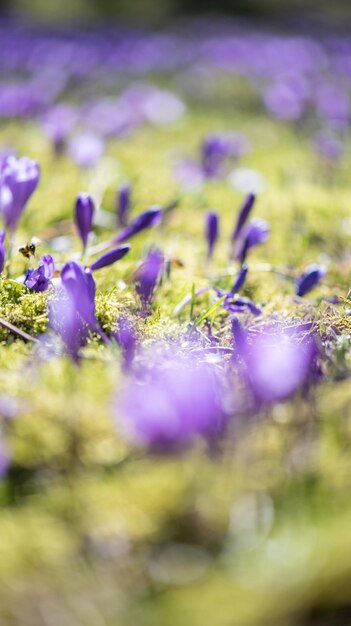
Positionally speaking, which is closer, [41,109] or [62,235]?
[62,235]

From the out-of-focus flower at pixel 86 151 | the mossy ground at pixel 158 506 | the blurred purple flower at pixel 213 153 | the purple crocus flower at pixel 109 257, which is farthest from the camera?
the blurred purple flower at pixel 213 153

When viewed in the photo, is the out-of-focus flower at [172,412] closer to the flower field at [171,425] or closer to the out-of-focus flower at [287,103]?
the flower field at [171,425]

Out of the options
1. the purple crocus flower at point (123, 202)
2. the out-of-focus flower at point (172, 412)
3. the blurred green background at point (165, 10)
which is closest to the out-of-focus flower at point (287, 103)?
the purple crocus flower at point (123, 202)

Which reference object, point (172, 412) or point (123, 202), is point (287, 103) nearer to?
point (123, 202)

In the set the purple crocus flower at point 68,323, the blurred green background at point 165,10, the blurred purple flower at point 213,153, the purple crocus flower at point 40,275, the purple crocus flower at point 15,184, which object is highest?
the purple crocus flower at point 15,184

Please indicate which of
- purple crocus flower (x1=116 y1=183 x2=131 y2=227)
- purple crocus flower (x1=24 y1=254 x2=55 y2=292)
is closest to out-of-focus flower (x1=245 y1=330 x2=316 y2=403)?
purple crocus flower (x1=24 y1=254 x2=55 y2=292)

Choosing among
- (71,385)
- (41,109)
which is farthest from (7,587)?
(41,109)

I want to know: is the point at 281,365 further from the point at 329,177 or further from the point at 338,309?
the point at 329,177
